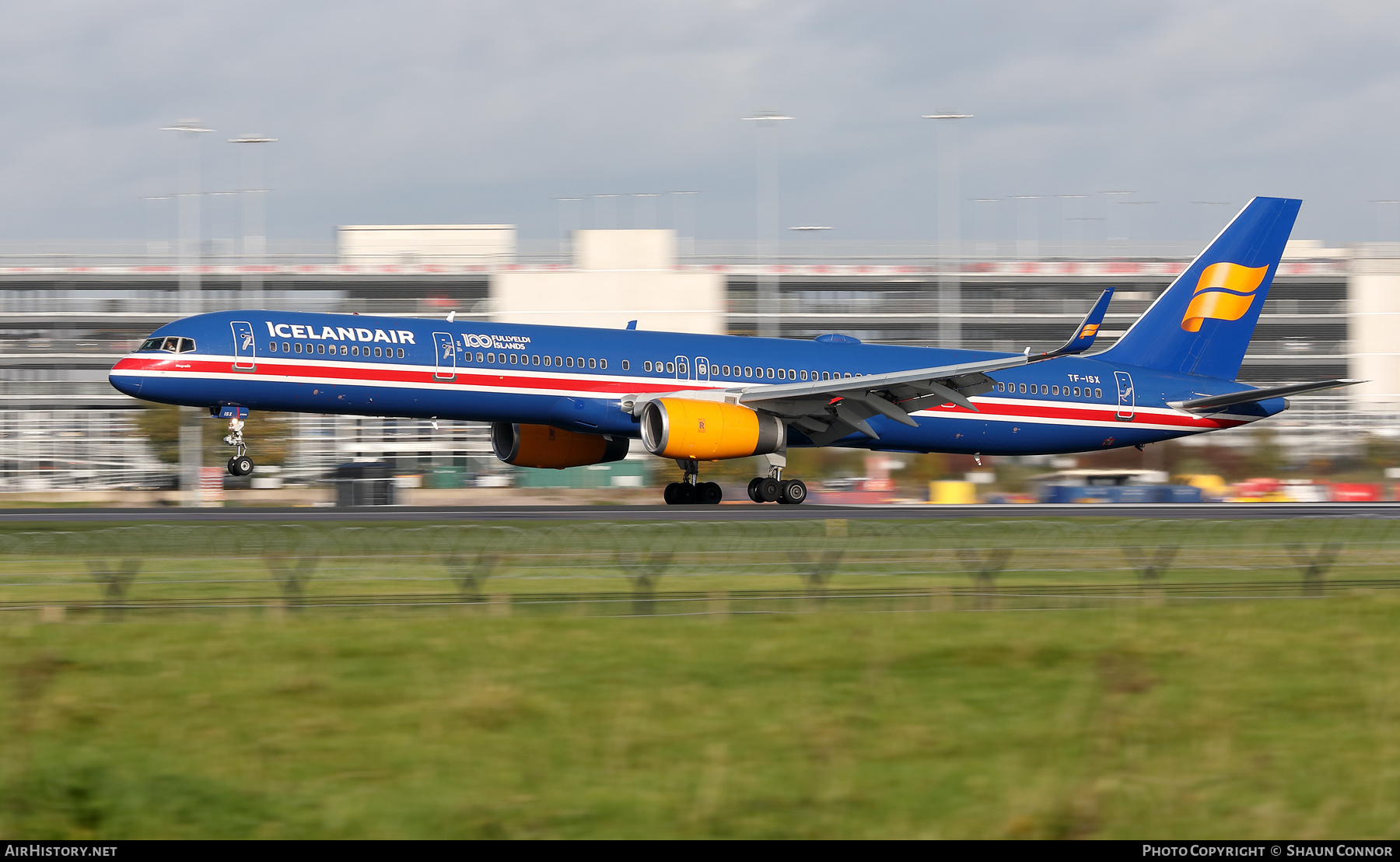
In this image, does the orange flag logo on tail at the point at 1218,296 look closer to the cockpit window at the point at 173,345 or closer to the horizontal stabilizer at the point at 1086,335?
the horizontal stabilizer at the point at 1086,335

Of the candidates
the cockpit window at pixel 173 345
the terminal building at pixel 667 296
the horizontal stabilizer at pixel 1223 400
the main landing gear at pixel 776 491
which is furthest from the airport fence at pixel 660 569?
the terminal building at pixel 667 296

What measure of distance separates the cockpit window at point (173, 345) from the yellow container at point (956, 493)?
86.2 ft

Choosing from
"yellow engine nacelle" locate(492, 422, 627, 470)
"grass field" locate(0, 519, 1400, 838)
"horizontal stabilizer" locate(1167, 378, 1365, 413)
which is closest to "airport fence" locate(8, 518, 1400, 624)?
"grass field" locate(0, 519, 1400, 838)

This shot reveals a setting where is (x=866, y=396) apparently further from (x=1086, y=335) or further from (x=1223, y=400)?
(x=1223, y=400)

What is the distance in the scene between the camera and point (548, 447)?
132ft

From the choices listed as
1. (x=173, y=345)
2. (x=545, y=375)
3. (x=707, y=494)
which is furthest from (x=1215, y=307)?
(x=173, y=345)

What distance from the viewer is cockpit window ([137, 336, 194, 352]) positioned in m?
33.9

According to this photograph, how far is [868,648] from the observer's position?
1484 cm

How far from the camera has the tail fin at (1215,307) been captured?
44.4 meters

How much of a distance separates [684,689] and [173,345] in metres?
24.6

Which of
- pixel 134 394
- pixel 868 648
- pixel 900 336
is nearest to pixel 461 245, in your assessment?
pixel 900 336

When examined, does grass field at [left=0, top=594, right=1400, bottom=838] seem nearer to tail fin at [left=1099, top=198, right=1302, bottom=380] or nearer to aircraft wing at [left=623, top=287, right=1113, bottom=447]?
aircraft wing at [left=623, top=287, right=1113, bottom=447]

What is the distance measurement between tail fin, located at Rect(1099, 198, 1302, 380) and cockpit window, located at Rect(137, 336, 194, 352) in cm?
2663
